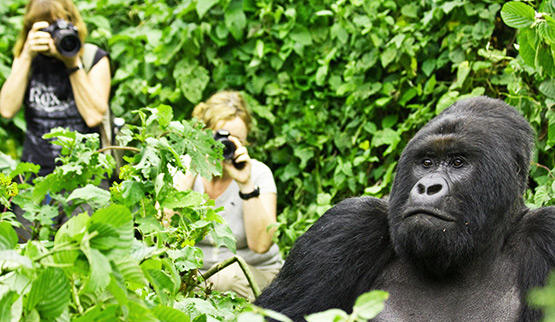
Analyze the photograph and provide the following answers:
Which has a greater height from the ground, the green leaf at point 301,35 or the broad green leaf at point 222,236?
the broad green leaf at point 222,236

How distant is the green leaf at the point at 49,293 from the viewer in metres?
1.46

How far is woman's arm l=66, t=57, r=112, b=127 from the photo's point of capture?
4.16 m

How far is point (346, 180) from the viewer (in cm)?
462

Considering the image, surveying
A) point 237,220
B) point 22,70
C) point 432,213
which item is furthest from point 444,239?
point 22,70

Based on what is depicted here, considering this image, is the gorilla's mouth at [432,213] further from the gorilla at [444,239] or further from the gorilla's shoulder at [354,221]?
the gorilla's shoulder at [354,221]

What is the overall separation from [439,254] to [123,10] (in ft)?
15.3

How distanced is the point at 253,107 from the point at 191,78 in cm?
54

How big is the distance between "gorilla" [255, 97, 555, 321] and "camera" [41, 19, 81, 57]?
2.06 metres

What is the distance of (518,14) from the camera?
276 centimetres

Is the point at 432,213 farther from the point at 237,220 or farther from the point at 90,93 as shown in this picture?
the point at 90,93

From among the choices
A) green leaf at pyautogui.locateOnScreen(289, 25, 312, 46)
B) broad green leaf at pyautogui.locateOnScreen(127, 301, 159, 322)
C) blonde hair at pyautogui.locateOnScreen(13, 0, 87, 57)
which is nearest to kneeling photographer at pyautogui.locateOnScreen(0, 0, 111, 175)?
blonde hair at pyautogui.locateOnScreen(13, 0, 87, 57)

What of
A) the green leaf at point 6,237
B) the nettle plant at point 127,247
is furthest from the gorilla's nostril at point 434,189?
the green leaf at point 6,237

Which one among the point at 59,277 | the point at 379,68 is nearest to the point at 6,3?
the point at 379,68

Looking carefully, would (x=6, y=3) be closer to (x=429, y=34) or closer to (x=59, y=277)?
(x=429, y=34)
